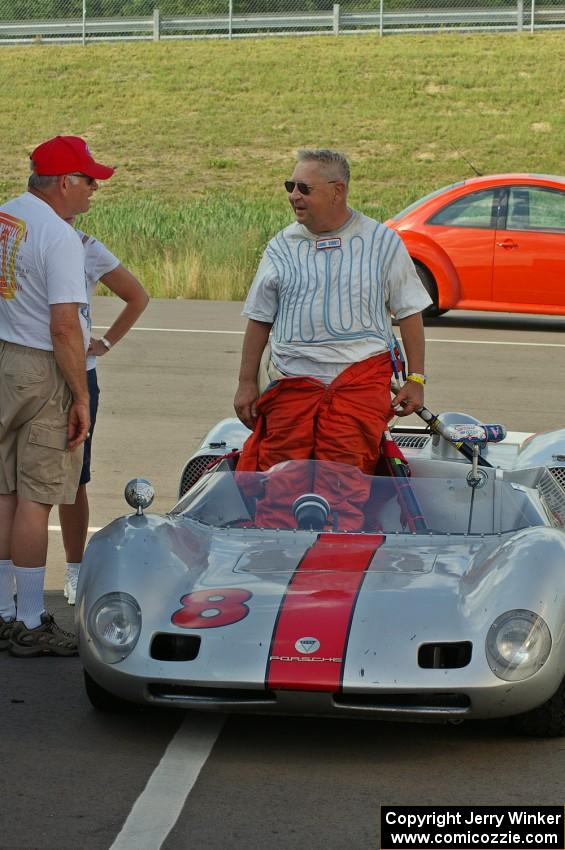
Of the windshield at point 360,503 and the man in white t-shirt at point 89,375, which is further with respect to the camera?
the man in white t-shirt at point 89,375

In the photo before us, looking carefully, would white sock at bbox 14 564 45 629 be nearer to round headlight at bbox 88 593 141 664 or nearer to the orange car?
round headlight at bbox 88 593 141 664

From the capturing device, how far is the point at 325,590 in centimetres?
500

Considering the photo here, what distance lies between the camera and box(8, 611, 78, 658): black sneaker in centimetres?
603

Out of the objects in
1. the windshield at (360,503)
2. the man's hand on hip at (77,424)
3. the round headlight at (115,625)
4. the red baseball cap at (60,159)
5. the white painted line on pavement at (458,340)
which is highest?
the red baseball cap at (60,159)

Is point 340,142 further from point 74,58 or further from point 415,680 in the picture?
point 415,680

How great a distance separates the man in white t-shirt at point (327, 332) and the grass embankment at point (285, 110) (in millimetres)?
33538

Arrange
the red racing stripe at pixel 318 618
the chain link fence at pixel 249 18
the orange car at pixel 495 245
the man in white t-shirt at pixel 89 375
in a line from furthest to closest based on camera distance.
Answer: the chain link fence at pixel 249 18 → the orange car at pixel 495 245 → the man in white t-shirt at pixel 89 375 → the red racing stripe at pixel 318 618

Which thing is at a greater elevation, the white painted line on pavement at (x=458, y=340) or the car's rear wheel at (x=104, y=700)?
the car's rear wheel at (x=104, y=700)

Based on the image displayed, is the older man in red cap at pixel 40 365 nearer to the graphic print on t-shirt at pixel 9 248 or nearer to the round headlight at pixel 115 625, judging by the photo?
the graphic print on t-shirt at pixel 9 248

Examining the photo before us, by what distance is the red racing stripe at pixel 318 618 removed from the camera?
4.67 m

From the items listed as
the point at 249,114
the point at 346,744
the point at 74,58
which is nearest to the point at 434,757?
the point at 346,744

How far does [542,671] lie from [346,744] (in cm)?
67

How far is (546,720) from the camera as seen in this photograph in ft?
16.3

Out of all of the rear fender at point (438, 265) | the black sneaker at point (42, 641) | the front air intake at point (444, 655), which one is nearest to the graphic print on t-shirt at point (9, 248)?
the black sneaker at point (42, 641)
